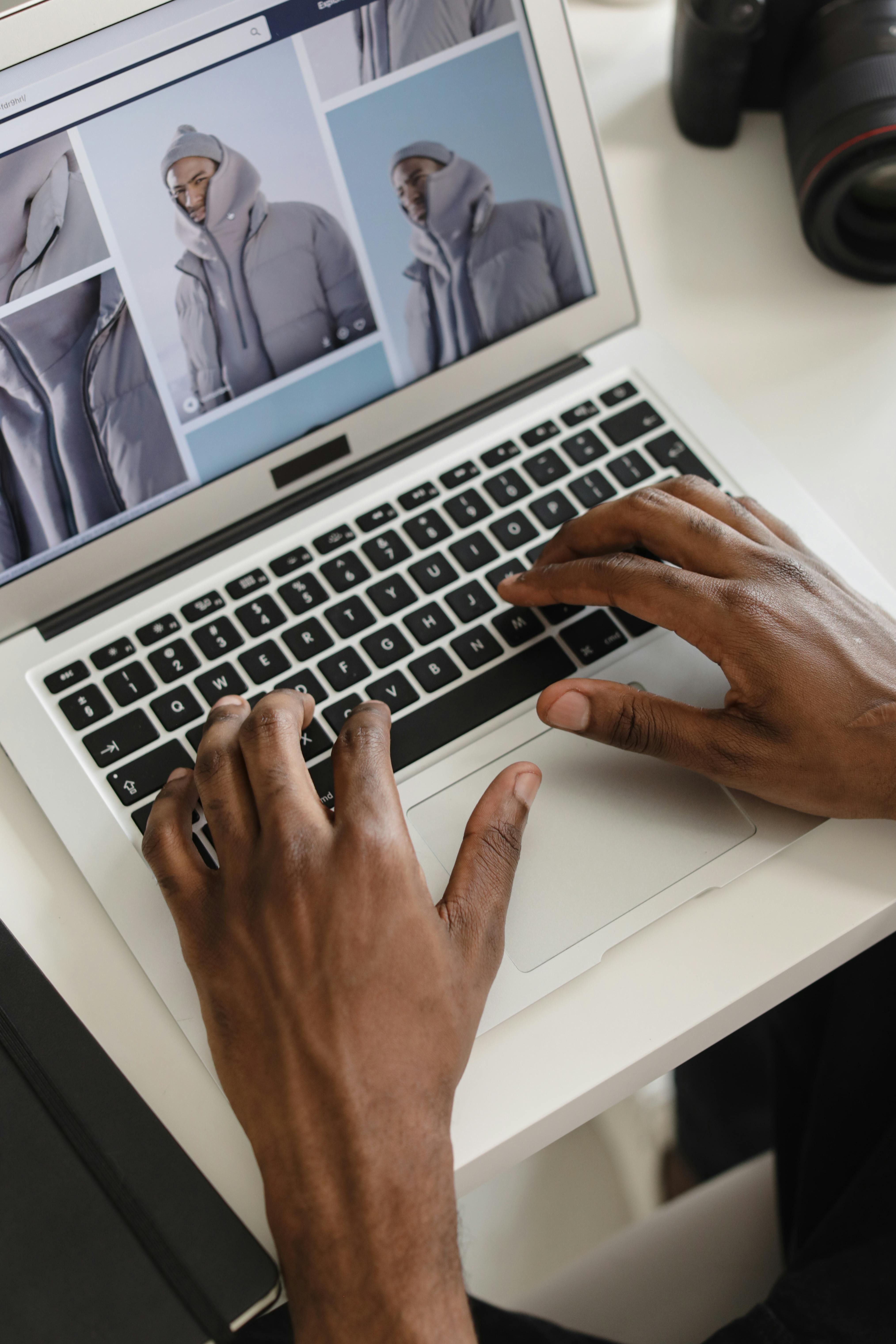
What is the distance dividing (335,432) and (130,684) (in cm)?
22

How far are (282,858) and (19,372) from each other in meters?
0.32

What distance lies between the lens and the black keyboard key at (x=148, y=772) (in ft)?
1.92

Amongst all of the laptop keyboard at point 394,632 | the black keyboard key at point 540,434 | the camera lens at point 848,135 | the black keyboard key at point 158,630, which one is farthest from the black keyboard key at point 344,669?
the camera lens at point 848,135

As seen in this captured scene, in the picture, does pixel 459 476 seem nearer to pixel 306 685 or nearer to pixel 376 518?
pixel 376 518

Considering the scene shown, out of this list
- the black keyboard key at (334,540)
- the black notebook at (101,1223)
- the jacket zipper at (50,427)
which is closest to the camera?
the black notebook at (101,1223)

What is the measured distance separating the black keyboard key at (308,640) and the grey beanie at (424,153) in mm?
286

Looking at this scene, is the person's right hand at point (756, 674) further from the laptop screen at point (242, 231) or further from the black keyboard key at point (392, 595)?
the laptop screen at point (242, 231)

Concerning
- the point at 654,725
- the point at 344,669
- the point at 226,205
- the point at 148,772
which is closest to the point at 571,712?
the point at 654,725

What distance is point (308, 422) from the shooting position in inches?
26.5

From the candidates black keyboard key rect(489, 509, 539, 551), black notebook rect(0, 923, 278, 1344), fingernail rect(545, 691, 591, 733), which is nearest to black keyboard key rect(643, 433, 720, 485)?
black keyboard key rect(489, 509, 539, 551)

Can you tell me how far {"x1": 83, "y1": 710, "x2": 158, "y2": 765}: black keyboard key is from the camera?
1.95 ft

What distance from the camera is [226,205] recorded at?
0.59 metres

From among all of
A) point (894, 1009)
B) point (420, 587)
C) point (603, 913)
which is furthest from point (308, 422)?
point (894, 1009)

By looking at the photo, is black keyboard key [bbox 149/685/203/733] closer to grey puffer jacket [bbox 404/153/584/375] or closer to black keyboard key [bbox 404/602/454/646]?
black keyboard key [bbox 404/602/454/646]
